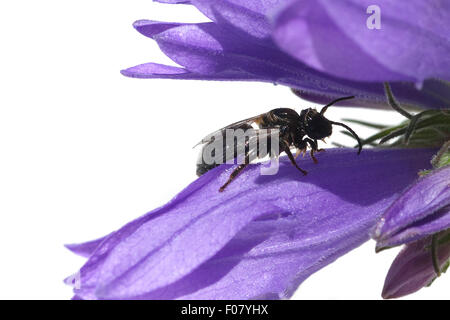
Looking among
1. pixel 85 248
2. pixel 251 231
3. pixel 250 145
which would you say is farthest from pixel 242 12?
pixel 85 248

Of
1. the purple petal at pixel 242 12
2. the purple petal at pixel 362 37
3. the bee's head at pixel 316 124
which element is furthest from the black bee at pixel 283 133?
the purple petal at pixel 362 37

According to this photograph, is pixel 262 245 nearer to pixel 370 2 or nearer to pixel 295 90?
pixel 295 90

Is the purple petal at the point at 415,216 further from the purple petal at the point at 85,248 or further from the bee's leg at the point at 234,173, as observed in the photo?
the purple petal at the point at 85,248

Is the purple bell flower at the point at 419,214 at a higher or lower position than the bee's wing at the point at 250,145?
lower

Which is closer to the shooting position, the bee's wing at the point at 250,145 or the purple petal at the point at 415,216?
the purple petal at the point at 415,216
